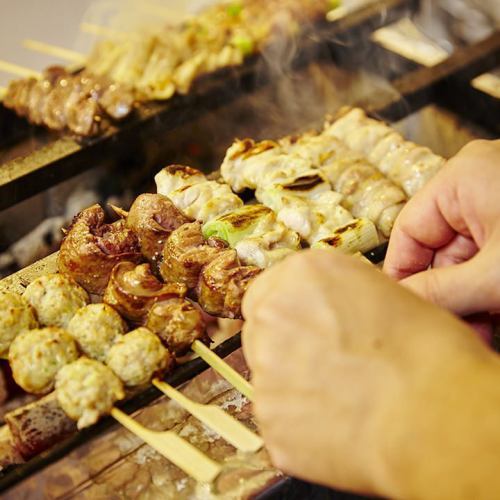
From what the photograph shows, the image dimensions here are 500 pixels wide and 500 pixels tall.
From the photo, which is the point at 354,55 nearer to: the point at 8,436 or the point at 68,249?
the point at 68,249

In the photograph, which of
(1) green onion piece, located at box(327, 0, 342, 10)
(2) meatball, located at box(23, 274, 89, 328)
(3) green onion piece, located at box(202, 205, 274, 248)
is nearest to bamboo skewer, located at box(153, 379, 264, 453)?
(2) meatball, located at box(23, 274, 89, 328)

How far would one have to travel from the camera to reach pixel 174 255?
126 inches

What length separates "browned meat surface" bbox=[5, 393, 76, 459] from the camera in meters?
2.64

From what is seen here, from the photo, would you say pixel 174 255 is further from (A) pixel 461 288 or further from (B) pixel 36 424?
(A) pixel 461 288

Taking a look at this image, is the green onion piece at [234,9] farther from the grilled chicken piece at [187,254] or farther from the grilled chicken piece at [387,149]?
the grilled chicken piece at [187,254]

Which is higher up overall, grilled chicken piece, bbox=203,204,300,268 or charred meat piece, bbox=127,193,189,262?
charred meat piece, bbox=127,193,189,262

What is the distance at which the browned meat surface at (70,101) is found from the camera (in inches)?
183

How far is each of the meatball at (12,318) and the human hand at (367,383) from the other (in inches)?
52.8

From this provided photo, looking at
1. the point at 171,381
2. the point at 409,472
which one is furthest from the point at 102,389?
the point at 409,472

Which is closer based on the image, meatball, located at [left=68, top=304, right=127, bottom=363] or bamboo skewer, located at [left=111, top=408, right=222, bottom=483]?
bamboo skewer, located at [left=111, top=408, right=222, bottom=483]

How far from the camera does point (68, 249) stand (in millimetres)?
3242

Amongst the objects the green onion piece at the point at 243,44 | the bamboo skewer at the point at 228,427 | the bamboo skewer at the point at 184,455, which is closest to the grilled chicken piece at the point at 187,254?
the bamboo skewer at the point at 228,427

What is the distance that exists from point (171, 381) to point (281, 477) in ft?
1.81

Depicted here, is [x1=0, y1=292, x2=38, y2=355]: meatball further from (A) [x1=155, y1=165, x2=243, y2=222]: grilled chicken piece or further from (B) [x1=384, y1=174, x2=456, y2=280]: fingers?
(B) [x1=384, y1=174, x2=456, y2=280]: fingers
